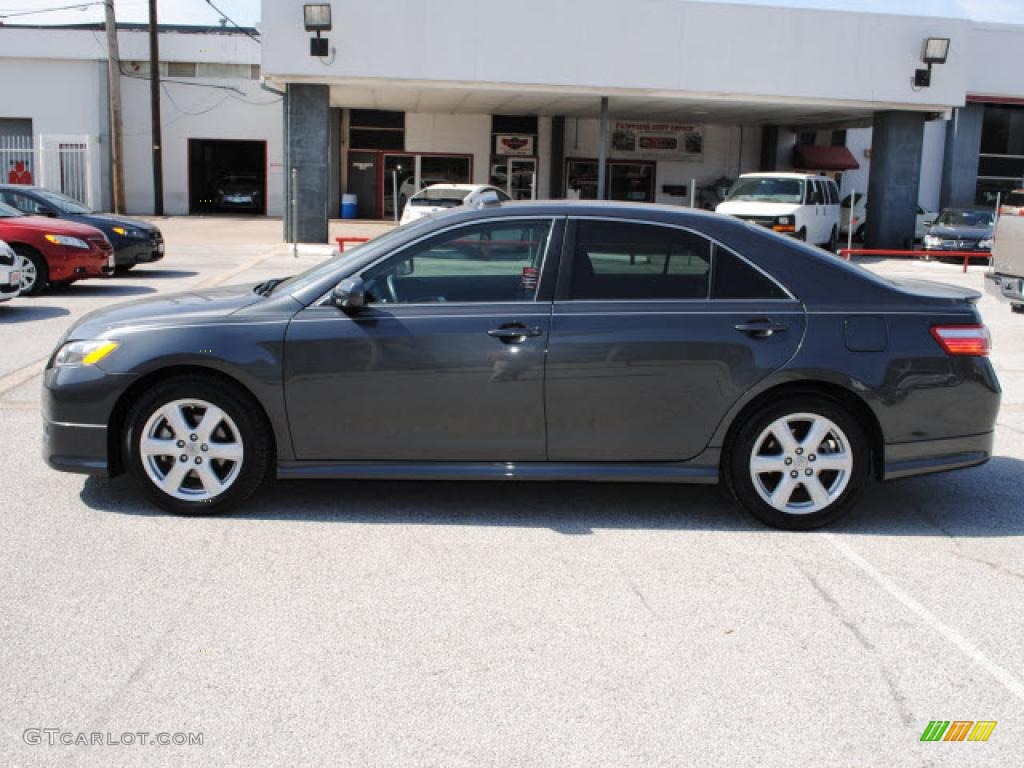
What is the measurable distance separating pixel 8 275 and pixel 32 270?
6.71ft

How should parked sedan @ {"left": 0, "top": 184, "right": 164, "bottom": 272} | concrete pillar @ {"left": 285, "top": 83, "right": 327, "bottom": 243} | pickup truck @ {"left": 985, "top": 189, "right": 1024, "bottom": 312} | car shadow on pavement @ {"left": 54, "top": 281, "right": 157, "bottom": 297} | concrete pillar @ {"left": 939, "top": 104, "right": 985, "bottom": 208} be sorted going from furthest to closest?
concrete pillar @ {"left": 939, "top": 104, "right": 985, "bottom": 208}
concrete pillar @ {"left": 285, "top": 83, "right": 327, "bottom": 243}
parked sedan @ {"left": 0, "top": 184, "right": 164, "bottom": 272}
car shadow on pavement @ {"left": 54, "top": 281, "right": 157, "bottom": 297}
pickup truck @ {"left": 985, "top": 189, "right": 1024, "bottom": 312}

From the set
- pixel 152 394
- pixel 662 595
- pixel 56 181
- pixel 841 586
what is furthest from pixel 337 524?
pixel 56 181

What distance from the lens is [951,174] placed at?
123ft

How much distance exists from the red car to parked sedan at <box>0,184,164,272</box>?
1515mm

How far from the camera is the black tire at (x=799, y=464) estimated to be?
549 centimetres

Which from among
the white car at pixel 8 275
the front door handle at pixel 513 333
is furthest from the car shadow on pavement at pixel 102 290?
the front door handle at pixel 513 333

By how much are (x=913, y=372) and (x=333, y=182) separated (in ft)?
111

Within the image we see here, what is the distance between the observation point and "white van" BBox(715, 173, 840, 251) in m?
23.5

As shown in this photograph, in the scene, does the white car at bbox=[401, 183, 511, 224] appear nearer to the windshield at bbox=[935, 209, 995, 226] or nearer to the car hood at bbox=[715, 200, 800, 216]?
the car hood at bbox=[715, 200, 800, 216]

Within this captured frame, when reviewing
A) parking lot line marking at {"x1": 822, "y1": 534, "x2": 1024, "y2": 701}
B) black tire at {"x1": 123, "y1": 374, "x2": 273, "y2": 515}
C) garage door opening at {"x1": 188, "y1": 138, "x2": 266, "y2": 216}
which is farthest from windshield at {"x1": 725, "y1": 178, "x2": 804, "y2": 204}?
garage door opening at {"x1": 188, "y1": 138, "x2": 266, "y2": 216}

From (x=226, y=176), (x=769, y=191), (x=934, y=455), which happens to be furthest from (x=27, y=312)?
(x=226, y=176)

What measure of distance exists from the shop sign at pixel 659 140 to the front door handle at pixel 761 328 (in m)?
33.9

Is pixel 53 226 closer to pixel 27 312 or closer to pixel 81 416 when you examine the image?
pixel 27 312

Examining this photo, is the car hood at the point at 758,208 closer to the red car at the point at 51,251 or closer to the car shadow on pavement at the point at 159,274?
the car shadow on pavement at the point at 159,274
